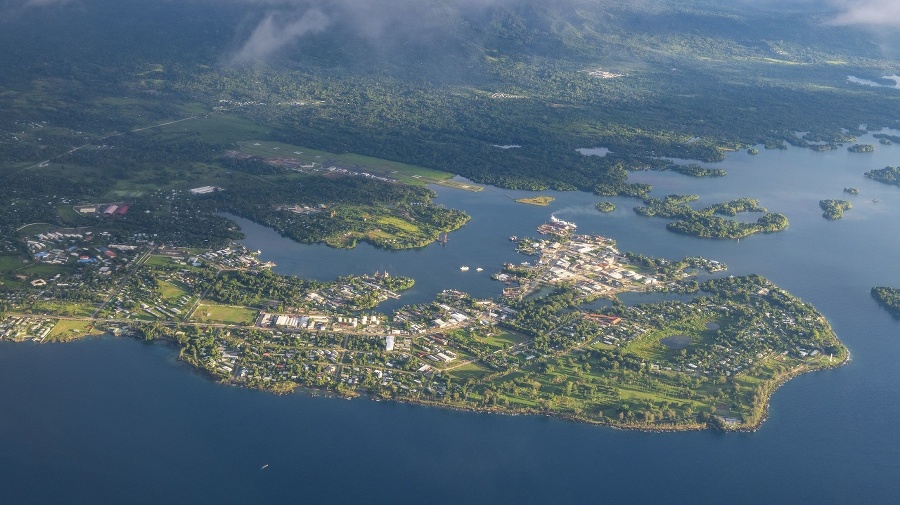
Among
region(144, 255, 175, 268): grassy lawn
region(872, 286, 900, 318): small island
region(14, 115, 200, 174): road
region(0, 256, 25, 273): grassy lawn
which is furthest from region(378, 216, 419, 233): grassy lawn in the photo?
region(872, 286, 900, 318): small island

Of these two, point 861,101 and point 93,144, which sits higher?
point 861,101

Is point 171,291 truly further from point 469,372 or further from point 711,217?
point 711,217

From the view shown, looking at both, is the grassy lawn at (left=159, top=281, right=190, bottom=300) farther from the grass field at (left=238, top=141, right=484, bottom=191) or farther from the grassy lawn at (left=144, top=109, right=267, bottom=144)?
the grassy lawn at (left=144, top=109, right=267, bottom=144)

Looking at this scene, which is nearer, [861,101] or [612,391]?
[612,391]

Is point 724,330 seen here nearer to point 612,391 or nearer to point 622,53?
point 612,391

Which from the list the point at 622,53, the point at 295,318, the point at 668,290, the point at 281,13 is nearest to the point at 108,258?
the point at 295,318

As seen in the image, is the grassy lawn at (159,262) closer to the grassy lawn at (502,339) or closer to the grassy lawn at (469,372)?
the grassy lawn at (502,339)

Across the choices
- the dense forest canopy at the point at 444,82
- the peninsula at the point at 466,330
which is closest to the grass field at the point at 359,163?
the dense forest canopy at the point at 444,82

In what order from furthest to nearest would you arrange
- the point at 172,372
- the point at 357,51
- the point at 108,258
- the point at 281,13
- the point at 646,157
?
the point at 281,13 < the point at 357,51 < the point at 646,157 < the point at 108,258 < the point at 172,372
